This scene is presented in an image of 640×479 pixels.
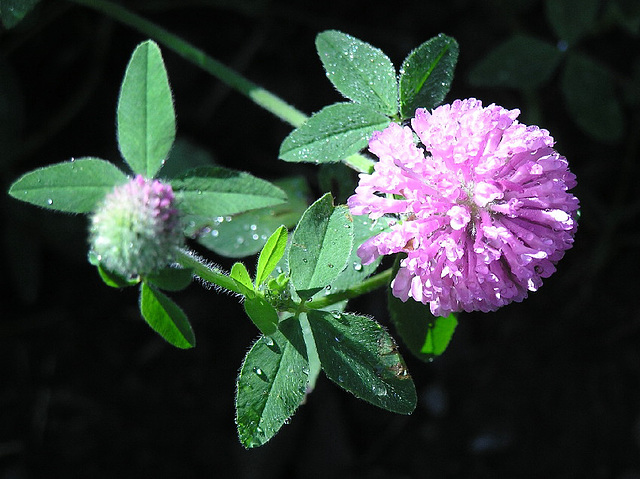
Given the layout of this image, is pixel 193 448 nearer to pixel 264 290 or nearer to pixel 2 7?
pixel 264 290

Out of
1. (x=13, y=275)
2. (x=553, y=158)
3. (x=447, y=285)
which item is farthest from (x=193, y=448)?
(x=553, y=158)

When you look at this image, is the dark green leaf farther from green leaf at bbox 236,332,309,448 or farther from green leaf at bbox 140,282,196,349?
green leaf at bbox 236,332,309,448

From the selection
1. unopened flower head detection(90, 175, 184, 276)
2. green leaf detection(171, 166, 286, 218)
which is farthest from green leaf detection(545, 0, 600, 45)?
unopened flower head detection(90, 175, 184, 276)

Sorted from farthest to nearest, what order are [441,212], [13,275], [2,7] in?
[13,275] < [2,7] < [441,212]

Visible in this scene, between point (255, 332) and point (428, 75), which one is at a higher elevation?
point (428, 75)

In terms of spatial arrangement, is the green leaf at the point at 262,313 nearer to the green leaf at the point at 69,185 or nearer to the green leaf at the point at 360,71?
the green leaf at the point at 69,185

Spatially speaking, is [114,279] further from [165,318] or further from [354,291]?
[354,291]

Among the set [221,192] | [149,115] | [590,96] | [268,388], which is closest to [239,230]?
[221,192]

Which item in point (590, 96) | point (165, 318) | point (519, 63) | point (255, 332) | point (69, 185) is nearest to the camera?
point (165, 318)
